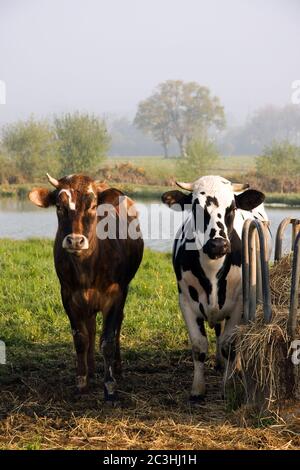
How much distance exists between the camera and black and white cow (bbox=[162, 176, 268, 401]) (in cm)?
580

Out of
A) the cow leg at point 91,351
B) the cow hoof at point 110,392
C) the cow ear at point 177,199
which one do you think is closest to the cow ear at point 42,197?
the cow ear at point 177,199

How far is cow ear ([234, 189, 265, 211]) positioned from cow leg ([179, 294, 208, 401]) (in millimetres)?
963

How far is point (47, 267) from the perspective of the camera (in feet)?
42.4

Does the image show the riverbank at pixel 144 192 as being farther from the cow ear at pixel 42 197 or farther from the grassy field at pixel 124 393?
the cow ear at pixel 42 197

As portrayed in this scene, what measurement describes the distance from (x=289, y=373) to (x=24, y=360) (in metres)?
3.16

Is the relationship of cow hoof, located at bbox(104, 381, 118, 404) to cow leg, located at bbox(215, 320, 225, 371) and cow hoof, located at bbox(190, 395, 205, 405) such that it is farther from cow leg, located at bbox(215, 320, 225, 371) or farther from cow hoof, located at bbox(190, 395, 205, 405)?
cow leg, located at bbox(215, 320, 225, 371)

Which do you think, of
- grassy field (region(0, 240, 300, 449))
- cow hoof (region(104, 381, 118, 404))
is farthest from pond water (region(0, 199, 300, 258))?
cow hoof (region(104, 381, 118, 404))

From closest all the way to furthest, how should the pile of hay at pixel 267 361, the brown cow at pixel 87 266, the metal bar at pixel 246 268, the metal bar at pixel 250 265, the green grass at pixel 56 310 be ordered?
1. the pile of hay at pixel 267 361
2. the metal bar at pixel 250 265
3. the metal bar at pixel 246 268
4. the brown cow at pixel 87 266
5. the green grass at pixel 56 310

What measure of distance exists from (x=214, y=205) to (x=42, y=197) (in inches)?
61.1

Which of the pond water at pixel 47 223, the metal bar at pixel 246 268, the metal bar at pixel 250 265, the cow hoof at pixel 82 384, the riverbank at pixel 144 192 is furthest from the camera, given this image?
the riverbank at pixel 144 192

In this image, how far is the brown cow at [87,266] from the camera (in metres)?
5.89

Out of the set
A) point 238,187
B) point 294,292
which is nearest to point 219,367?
point 238,187

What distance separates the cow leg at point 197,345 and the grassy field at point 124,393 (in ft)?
0.48
